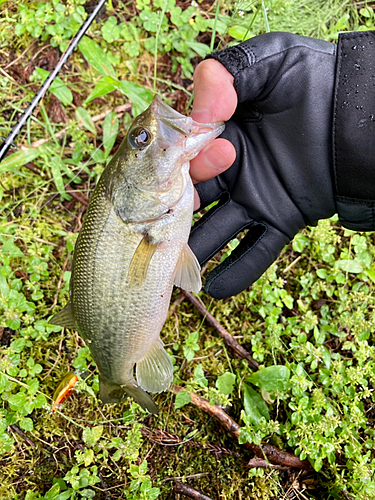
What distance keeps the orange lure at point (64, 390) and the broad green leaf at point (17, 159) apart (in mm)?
1744

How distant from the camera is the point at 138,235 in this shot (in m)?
2.23

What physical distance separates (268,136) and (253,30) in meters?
1.45

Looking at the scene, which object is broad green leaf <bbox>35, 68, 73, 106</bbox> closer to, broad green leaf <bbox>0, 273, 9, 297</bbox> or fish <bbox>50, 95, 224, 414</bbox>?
fish <bbox>50, 95, 224, 414</bbox>

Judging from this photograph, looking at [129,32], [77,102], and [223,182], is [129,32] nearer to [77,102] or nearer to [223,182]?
[77,102]

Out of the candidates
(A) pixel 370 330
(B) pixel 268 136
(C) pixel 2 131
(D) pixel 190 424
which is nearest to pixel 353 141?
(B) pixel 268 136

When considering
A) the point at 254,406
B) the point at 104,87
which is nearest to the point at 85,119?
the point at 104,87

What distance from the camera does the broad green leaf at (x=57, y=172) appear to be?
329 cm

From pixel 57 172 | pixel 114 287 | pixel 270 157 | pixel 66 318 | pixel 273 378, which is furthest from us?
pixel 57 172

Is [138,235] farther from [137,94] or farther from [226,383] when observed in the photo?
[137,94]

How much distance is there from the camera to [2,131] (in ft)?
11.2

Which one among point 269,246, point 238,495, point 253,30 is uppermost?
point 253,30

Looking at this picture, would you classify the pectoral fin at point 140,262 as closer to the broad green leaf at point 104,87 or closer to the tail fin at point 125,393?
the tail fin at point 125,393

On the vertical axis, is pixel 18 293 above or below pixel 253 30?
below

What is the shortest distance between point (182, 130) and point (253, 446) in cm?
225
